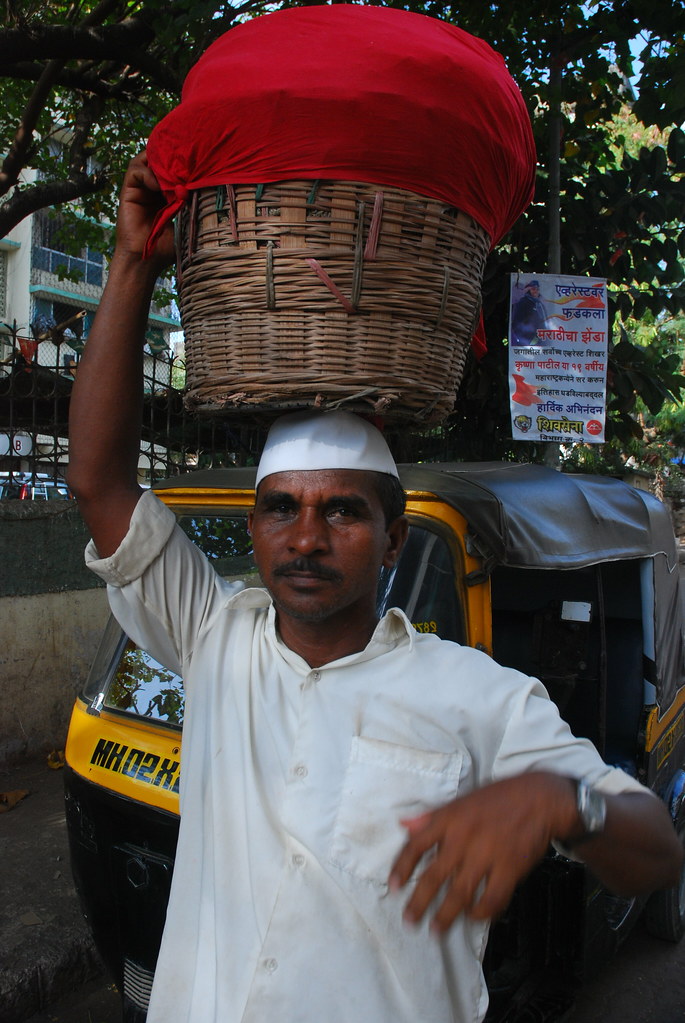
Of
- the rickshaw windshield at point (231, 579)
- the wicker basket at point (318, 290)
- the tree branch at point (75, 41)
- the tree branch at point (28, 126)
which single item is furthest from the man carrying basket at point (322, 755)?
the tree branch at point (28, 126)

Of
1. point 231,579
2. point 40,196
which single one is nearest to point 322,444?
point 231,579

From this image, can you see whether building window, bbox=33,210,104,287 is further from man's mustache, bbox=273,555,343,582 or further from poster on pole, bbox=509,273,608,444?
man's mustache, bbox=273,555,343,582

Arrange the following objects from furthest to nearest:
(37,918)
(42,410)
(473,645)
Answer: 1. (42,410)
2. (37,918)
3. (473,645)

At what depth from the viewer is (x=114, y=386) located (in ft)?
5.42

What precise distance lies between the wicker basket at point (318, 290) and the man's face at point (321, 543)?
16cm

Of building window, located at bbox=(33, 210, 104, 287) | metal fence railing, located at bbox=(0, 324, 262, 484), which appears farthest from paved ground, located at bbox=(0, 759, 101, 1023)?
building window, located at bbox=(33, 210, 104, 287)

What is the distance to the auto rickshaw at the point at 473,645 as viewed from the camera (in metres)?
2.55

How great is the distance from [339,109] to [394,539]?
803 mm

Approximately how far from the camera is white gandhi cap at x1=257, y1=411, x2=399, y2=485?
163 cm

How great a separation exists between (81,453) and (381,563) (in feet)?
2.02

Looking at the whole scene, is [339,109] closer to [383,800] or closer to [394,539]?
[394,539]

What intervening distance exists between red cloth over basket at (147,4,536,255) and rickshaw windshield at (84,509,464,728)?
1.25 m

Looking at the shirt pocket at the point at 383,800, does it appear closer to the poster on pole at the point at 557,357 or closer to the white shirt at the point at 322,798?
the white shirt at the point at 322,798

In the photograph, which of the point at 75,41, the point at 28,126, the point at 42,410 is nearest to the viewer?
the point at 42,410
